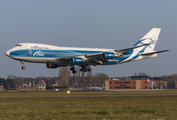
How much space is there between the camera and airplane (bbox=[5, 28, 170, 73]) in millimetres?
55281

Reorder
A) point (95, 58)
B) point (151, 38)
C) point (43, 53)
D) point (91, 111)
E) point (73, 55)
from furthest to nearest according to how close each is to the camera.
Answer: point (151, 38) → point (95, 58) → point (73, 55) → point (43, 53) → point (91, 111)

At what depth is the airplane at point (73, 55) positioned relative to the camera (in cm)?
5528

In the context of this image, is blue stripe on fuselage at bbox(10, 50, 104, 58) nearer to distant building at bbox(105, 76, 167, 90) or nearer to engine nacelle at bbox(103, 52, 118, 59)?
engine nacelle at bbox(103, 52, 118, 59)

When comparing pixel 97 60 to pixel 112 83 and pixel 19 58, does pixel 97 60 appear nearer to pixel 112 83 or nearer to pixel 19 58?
pixel 19 58

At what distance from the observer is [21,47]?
55500 mm

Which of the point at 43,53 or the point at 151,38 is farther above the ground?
the point at 151,38

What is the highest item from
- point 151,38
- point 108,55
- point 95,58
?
point 151,38

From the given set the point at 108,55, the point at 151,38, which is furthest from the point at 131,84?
the point at 108,55

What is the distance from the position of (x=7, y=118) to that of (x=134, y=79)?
152328 mm

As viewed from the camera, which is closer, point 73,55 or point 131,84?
point 73,55

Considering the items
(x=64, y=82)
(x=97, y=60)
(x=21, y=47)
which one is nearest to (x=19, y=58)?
(x=21, y=47)

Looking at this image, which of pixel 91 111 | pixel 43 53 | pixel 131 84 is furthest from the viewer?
pixel 131 84

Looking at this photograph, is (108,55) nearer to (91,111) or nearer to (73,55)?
(73,55)

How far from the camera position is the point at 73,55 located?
59.7 metres
